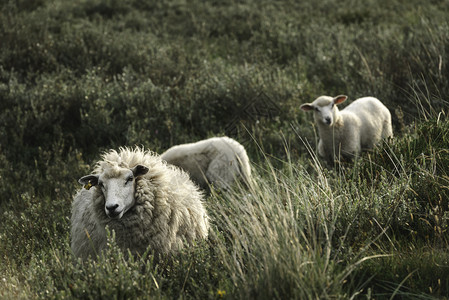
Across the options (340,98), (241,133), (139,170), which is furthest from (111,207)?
(241,133)

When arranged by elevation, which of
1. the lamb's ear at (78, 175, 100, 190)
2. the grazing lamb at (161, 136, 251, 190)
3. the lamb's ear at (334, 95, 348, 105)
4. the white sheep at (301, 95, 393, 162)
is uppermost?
the lamb's ear at (334, 95, 348, 105)

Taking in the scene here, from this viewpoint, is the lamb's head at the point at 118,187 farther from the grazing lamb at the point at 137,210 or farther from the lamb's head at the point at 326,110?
the lamb's head at the point at 326,110

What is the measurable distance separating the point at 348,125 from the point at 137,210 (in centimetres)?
331

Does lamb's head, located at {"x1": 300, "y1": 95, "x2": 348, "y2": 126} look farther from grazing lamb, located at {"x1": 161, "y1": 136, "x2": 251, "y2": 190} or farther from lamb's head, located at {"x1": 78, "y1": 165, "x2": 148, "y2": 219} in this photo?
lamb's head, located at {"x1": 78, "y1": 165, "x2": 148, "y2": 219}

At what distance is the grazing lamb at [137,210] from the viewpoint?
3.58 m

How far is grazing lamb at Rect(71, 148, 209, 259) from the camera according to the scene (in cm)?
358

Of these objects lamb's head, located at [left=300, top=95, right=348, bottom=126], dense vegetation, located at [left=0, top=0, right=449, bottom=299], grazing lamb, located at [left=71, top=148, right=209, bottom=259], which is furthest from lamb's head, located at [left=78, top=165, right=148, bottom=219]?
lamb's head, located at [left=300, top=95, right=348, bottom=126]

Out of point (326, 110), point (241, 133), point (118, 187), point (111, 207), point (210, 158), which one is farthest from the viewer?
point (241, 133)

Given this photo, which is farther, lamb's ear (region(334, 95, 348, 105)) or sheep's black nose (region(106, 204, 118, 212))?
lamb's ear (region(334, 95, 348, 105))

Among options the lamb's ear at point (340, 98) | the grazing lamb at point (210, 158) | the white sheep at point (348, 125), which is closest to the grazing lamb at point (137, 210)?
the grazing lamb at point (210, 158)

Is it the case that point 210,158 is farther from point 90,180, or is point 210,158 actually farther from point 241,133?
point 90,180

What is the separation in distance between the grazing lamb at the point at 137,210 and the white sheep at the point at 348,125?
2452 millimetres

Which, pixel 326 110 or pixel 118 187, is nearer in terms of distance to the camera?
pixel 118 187

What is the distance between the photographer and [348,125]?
585 centimetres
